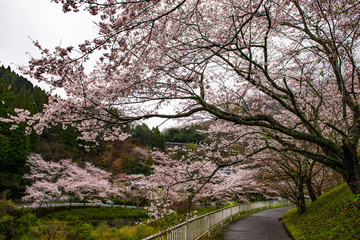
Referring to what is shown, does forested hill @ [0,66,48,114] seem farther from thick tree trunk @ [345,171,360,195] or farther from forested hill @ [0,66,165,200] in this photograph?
thick tree trunk @ [345,171,360,195]

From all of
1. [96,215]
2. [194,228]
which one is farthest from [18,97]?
[194,228]

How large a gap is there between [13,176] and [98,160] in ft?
33.3

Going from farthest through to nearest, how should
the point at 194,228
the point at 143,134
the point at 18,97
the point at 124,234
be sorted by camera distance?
1. the point at 143,134
2. the point at 18,97
3. the point at 124,234
4. the point at 194,228

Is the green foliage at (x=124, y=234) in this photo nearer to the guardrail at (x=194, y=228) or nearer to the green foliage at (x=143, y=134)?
the guardrail at (x=194, y=228)

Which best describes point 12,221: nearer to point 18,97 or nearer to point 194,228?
point 194,228

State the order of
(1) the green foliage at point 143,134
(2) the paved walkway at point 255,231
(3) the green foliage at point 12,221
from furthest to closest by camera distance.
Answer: (1) the green foliage at point 143,134, (2) the paved walkway at point 255,231, (3) the green foliage at point 12,221

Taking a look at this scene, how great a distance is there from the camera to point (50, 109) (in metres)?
4.62

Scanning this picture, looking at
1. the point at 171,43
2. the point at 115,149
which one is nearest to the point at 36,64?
the point at 171,43

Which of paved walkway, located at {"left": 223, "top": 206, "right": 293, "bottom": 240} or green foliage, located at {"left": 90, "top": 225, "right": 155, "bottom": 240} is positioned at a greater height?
paved walkway, located at {"left": 223, "top": 206, "right": 293, "bottom": 240}

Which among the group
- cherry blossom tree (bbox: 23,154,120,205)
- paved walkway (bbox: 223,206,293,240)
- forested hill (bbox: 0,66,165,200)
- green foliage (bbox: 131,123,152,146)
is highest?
green foliage (bbox: 131,123,152,146)

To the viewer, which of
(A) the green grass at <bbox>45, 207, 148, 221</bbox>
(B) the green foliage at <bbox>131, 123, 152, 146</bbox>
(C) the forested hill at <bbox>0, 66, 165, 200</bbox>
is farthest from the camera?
(B) the green foliage at <bbox>131, 123, 152, 146</bbox>

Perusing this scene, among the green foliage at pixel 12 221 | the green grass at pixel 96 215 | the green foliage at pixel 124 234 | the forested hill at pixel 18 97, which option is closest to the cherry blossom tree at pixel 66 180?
the green grass at pixel 96 215

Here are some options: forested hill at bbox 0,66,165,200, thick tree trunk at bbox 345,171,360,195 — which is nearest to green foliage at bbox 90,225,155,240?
thick tree trunk at bbox 345,171,360,195

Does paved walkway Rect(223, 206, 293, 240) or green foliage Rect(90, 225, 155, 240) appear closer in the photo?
paved walkway Rect(223, 206, 293, 240)
